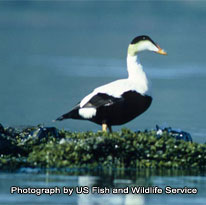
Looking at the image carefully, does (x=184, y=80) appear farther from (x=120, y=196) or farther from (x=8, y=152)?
(x=120, y=196)

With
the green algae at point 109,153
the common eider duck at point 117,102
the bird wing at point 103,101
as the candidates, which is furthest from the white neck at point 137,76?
the green algae at point 109,153

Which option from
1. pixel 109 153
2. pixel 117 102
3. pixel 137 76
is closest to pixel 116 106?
pixel 117 102

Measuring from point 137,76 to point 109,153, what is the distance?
2150mm

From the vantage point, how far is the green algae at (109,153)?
16344mm

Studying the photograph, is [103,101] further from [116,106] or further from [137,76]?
[137,76]

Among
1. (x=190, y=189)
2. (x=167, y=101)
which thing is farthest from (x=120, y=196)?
(x=167, y=101)

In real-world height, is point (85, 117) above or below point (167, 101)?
below

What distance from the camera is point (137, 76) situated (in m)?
18.2

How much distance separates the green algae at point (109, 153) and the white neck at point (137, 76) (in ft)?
3.84

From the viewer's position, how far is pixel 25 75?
39.1m

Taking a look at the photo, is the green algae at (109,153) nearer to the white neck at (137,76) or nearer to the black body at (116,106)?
the black body at (116,106)

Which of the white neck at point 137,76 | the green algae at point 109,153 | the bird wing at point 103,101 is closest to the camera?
the green algae at point 109,153

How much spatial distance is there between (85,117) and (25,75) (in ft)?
69.5

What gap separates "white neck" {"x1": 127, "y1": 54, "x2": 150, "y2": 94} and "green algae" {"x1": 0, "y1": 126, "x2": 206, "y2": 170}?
1.17m
